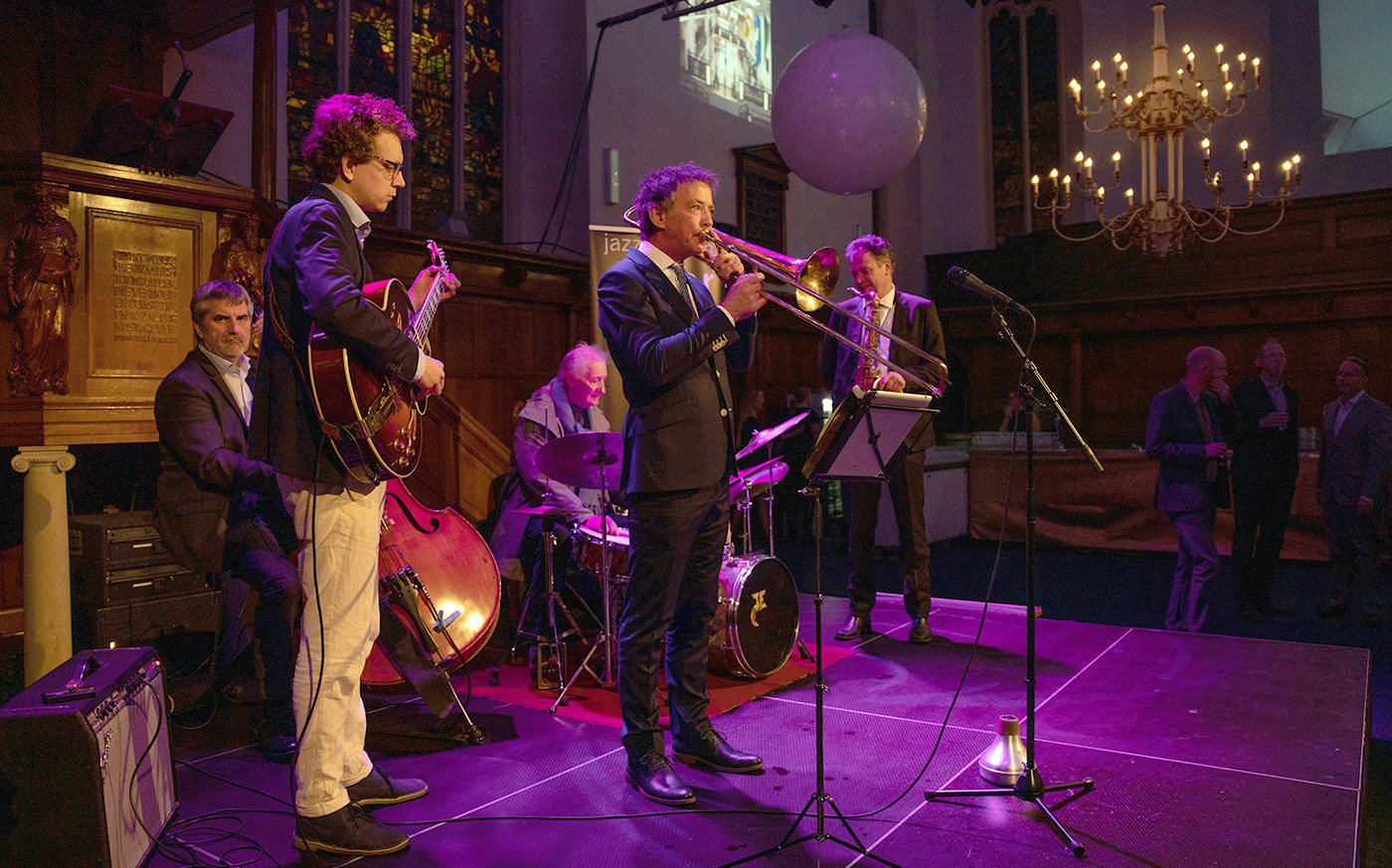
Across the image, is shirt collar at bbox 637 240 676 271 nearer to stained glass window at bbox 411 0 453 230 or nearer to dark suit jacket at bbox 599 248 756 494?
dark suit jacket at bbox 599 248 756 494

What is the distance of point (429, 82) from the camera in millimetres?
9219

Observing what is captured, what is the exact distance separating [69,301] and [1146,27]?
48.0 feet

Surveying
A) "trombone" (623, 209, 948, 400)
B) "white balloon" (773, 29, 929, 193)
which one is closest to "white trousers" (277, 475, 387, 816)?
"trombone" (623, 209, 948, 400)

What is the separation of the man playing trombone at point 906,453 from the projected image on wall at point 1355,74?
38.6 ft

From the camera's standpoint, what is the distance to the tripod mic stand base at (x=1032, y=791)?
260 centimetres

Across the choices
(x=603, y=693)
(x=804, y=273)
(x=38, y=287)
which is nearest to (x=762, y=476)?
(x=804, y=273)

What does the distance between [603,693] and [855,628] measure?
4.73 feet

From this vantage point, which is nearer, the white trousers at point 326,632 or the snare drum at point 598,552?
the white trousers at point 326,632

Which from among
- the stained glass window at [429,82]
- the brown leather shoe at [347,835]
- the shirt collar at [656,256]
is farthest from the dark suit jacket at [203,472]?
the stained glass window at [429,82]

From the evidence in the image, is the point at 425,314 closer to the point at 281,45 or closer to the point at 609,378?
the point at 609,378

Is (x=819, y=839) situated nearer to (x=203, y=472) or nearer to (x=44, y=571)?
(x=203, y=472)

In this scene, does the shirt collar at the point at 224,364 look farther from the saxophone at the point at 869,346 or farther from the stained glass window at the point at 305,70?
the stained glass window at the point at 305,70

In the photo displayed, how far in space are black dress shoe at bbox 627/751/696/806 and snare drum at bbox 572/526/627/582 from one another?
1.19 metres

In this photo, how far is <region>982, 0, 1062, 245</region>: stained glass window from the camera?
15.5 m
